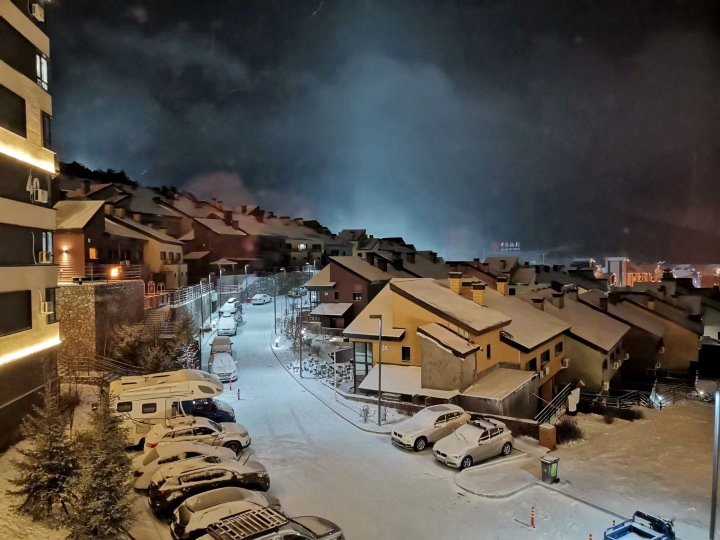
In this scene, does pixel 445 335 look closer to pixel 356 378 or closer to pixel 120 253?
pixel 356 378

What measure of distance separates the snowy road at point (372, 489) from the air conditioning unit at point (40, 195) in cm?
1298

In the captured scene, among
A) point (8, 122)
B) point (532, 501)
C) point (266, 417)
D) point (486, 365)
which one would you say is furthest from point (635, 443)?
point (8, 122)

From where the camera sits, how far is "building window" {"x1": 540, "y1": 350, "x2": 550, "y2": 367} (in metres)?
30.6

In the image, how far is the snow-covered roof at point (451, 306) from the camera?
25.5m

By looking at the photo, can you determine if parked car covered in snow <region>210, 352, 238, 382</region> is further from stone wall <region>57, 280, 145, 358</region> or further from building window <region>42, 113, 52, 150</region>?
building window <region>42, 113, 52, 150</region>

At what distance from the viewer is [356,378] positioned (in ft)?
99.9

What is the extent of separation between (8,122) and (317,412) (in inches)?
704

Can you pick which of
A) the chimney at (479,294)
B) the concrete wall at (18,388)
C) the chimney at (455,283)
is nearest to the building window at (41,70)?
the concrete wall at (18,388)

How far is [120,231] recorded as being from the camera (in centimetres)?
4491

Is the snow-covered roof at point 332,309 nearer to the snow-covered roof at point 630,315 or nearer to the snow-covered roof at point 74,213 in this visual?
the snow-covered roof at point 74,213

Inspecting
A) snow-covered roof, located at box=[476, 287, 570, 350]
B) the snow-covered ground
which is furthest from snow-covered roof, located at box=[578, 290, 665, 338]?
the snow-covered ground

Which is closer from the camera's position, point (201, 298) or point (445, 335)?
point (445, 335)

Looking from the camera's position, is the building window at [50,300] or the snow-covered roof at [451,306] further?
the snow-covered roof at [451,306]

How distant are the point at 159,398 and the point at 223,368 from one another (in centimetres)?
1050
